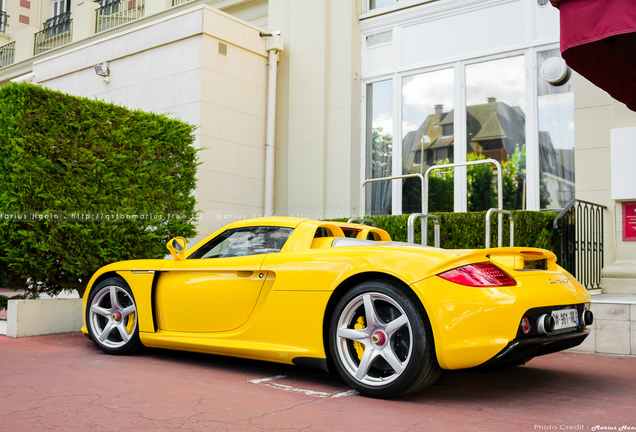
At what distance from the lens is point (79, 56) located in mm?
12109

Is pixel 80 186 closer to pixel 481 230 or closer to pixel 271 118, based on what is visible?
pixel 481 230

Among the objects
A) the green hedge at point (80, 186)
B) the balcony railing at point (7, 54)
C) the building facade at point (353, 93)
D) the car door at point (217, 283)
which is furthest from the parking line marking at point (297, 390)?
the balcony railing at point (7, 54)

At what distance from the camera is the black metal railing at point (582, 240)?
6.77 m

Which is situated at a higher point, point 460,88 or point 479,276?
point 460,88

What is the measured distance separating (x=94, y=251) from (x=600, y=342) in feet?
17.8

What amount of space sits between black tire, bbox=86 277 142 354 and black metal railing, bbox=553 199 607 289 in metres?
4.58

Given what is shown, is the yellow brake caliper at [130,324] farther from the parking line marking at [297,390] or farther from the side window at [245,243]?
the parking line marking at [297,390]

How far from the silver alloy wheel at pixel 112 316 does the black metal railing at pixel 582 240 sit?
15.1ft

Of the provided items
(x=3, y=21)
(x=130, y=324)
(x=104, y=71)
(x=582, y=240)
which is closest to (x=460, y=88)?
(x=582, y=240)

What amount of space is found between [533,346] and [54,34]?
60.4ft

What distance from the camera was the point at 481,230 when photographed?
7.65 metres

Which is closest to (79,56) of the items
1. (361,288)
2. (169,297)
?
(169,297)

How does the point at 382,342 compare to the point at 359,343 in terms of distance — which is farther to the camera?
the point at 359,343

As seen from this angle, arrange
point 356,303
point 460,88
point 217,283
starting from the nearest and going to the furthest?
point 356,303 → point 217,283 → point 460,88
